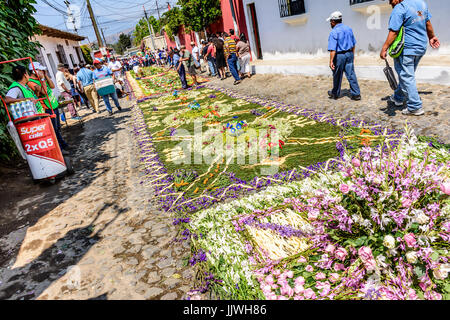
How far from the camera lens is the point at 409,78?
4.90 metres

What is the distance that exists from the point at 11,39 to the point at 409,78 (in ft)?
24.9

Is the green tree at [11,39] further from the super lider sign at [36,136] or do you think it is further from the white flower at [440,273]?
the white flower at [440,273]

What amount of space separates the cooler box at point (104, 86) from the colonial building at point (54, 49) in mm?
6834

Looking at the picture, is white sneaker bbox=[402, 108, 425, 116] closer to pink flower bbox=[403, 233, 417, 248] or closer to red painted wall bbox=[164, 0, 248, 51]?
pink flower bbox=[403, 233, 417, 248]

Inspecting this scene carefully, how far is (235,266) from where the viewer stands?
2508mm

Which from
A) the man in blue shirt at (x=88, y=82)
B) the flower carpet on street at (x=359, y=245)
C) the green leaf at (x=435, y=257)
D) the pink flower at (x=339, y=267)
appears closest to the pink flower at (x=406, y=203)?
the flower carpet on street at (x=359, y=245)

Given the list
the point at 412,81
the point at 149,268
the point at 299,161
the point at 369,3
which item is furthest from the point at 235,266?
the point at 369,3

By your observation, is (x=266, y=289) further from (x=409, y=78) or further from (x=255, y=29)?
(x=255, y=29)

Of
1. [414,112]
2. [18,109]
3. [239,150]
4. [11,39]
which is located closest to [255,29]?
[11,39]

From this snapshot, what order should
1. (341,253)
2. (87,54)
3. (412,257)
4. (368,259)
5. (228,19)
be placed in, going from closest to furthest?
(412,257) → (368,259) → (341,253) → (228,19) → (87,54)

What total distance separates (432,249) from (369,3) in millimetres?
8581

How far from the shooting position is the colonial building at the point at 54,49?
1707cm

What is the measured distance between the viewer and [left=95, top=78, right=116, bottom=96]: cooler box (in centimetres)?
1022
